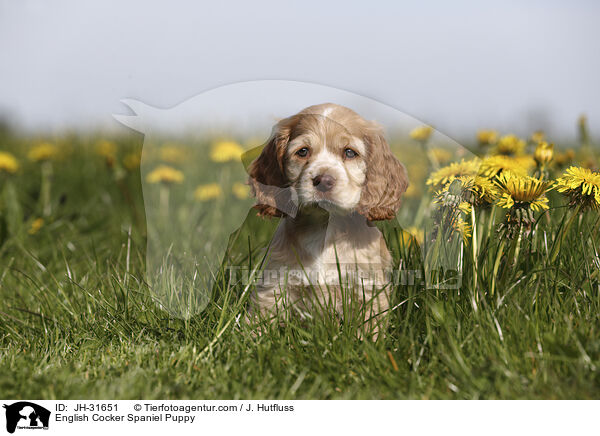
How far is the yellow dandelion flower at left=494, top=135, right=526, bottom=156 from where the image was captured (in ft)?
10.2

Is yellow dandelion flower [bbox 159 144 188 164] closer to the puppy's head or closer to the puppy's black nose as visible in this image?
the puppy's head

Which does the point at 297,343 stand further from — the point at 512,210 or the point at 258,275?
the point at 512,210

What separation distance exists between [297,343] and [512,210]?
1182 mm

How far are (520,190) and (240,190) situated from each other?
1.24m

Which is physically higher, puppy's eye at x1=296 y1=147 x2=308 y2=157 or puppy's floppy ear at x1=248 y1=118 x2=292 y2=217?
puppy's eye at x1=296 y1=147 x2=308 y2=157

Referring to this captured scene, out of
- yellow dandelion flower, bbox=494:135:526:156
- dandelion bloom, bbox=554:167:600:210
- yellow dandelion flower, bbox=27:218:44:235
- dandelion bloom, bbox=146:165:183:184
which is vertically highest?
yellow dandelion flower, bbox=494:135:526:156

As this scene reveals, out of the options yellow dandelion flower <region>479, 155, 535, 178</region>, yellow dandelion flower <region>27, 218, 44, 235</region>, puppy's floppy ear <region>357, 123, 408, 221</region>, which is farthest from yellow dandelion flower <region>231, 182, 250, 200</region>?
yellow dandelion flower <region>27, 218, 44, 235</region>

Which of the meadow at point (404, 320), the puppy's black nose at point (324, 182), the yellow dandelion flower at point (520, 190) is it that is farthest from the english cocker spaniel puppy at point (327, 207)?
the yellow dandelion flower at point (520, 190)

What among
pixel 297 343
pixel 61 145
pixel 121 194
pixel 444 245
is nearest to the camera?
pixel 297 343

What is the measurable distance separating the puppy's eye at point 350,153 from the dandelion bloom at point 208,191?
671 millimetres

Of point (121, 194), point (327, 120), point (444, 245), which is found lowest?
point (121, 194)

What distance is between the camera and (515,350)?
2232mm

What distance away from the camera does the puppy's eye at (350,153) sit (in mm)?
2275

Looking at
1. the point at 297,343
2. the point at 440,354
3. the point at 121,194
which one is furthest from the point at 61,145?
the point at 440,354
